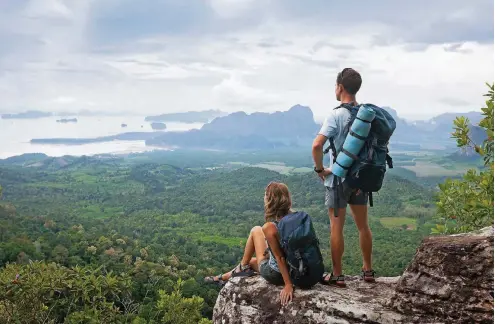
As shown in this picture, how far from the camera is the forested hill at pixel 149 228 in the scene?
27542 mm

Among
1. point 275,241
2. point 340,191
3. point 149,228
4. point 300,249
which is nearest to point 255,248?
point 275,241

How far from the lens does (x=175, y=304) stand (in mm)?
21938

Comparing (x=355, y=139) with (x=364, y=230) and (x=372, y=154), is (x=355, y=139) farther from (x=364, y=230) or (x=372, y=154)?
(x=364, y=230)

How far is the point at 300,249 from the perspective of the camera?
540 centimetres

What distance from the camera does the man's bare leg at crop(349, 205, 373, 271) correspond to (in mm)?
5766

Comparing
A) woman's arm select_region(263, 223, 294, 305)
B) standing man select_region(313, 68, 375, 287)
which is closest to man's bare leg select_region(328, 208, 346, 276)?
standing man select_region(313, 68, 375, 287)

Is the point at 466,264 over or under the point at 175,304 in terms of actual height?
over

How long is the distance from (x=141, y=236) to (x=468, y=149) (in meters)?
75.6

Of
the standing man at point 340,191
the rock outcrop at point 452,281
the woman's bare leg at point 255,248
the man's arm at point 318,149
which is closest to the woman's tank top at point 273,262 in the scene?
the woman's bare leg at point 255,248

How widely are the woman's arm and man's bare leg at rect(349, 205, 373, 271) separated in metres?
1.06

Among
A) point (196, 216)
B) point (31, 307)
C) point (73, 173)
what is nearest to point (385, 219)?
point (196, 216)

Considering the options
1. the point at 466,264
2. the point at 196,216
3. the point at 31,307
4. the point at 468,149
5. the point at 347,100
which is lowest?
the point at 196,216

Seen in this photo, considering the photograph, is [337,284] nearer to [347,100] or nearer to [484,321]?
[484,321]

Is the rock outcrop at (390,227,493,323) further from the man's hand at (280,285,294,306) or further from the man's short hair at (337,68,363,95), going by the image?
the man's short hair at (337,68,363,95)
